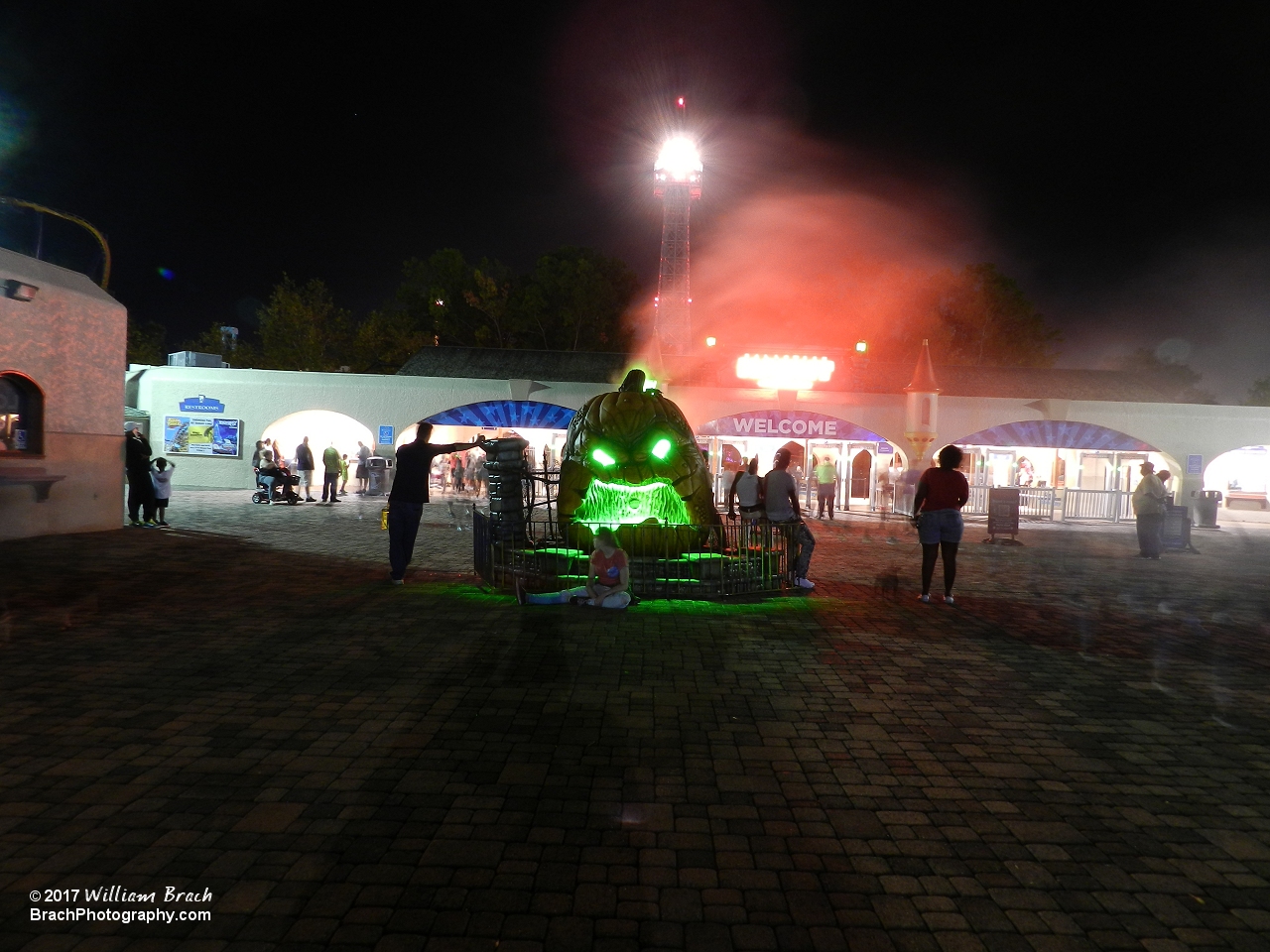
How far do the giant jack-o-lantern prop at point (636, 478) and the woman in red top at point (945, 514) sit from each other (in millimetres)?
2506

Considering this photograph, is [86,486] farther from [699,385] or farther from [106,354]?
[699,385]

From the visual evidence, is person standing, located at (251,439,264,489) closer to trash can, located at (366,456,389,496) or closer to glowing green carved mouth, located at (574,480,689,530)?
trash can, located at (366,456,389,496)

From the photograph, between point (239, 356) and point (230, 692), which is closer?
point (230, 692)

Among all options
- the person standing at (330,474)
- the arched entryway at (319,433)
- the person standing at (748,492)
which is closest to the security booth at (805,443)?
the person standing at (330,474)

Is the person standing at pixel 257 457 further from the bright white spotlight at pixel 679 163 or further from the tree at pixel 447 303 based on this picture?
the tree at pixel 447 303

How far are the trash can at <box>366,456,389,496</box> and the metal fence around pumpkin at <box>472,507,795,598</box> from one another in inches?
580

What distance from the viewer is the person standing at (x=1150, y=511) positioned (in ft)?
44.3

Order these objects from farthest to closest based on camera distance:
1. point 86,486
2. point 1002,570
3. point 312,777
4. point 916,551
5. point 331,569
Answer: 1. point 916,551
2. point 86,486
3. point 1002,570
4. point 331,569
5. point 312,777

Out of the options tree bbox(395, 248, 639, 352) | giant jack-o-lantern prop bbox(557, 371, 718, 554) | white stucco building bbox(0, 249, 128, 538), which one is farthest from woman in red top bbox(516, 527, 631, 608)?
tree bbox(395, 248, 639, 352)

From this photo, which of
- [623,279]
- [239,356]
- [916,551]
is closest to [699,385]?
[916,551]

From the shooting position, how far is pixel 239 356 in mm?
50688

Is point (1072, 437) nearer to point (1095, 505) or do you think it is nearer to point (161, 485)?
point (1095, 505)

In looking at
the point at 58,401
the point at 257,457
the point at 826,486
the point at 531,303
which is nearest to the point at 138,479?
the point at 58,401

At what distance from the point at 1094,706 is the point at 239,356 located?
54.5 m
